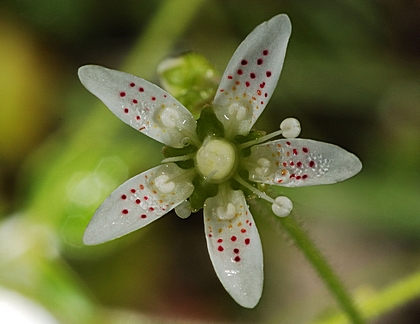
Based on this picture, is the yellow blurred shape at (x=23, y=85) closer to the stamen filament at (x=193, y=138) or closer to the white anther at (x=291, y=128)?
the stamen filament at (x=193, y=138)

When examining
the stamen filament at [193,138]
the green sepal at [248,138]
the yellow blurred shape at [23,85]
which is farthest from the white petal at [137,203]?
the yellow blurred shape at [23,85]

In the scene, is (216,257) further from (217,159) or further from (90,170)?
(90,170)

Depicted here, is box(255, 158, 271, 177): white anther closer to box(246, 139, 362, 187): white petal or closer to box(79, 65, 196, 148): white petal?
box(246, 139, 362, 187): white petal

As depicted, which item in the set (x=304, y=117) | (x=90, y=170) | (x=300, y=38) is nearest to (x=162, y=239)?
(x=90, y=170)

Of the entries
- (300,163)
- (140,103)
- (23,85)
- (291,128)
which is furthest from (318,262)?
(23,85)

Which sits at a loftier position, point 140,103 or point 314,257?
point 140,103

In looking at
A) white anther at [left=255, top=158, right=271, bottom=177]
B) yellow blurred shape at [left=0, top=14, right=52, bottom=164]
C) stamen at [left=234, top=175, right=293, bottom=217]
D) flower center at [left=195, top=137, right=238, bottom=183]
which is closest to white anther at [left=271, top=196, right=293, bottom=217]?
stamen at [left=234, top=175, right=293, bottom=217]

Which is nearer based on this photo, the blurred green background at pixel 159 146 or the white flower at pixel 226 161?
the white flower at pixel 226 161

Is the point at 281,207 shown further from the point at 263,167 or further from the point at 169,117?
the point at 169,117
